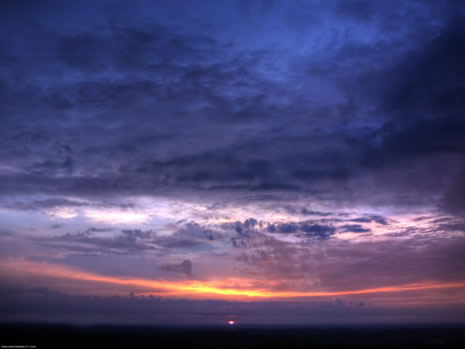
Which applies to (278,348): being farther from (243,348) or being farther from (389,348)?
(389,348)

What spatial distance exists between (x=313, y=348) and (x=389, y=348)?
2536cm

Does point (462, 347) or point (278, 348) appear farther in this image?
point (462, 347)

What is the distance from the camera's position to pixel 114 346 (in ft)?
370

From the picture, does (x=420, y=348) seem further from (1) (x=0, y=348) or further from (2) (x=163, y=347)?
(1) (x=0, y=348)

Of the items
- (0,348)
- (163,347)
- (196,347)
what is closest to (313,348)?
(196,347)

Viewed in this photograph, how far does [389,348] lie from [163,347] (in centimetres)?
6931

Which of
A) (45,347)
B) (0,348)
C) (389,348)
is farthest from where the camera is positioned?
(389,348)

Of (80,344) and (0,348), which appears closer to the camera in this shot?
(0,348)

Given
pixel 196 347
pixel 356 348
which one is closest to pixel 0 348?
pixel 196 347

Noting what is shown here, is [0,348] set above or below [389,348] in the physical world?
above

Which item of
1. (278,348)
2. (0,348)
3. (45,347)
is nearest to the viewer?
(0,348)

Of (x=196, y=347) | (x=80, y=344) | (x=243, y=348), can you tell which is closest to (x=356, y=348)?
(x=243, y=348)

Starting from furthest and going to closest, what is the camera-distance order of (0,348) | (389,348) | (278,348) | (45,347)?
(389,348), (278,348), (45,347), (0,348)

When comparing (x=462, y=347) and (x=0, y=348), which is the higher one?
(x=0, y=348)
